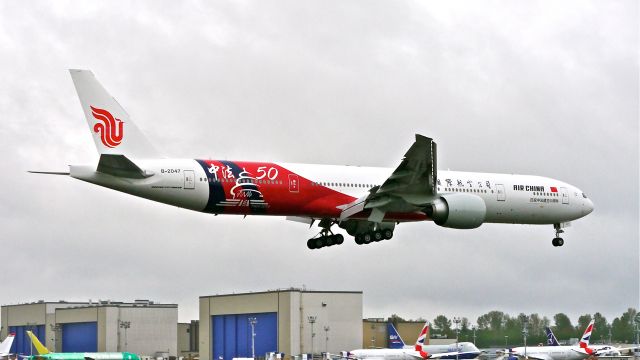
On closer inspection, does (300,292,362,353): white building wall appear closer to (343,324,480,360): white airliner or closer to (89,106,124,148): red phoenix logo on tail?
(343,324,480,360): white airliner

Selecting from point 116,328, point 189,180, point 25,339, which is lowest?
point 25,339

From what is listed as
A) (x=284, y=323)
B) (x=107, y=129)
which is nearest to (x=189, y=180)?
(x=107, y=129)

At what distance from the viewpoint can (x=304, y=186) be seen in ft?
158

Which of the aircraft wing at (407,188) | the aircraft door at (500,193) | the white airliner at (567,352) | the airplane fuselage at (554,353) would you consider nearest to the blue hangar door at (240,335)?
the white airliner at (567,352)

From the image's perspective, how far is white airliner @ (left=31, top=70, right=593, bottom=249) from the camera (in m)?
45.2

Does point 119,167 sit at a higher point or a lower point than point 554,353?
higher

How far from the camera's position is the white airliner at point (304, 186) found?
148ft

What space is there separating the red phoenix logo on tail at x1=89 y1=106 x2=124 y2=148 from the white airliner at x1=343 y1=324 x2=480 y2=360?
127 feet

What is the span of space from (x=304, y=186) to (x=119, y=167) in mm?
8982

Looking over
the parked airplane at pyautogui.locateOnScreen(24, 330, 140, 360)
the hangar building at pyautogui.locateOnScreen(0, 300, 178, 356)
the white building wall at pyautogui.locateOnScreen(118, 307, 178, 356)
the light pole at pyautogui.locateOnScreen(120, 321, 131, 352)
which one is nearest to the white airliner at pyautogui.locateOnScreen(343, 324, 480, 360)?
the parked airplane at pyautogui.locateOnScreen(24, 330, 140, 360)

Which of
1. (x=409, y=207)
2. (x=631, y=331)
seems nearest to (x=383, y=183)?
(x=409, y=207)

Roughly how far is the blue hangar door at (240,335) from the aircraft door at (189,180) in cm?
5540

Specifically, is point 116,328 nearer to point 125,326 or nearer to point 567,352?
point 125,326

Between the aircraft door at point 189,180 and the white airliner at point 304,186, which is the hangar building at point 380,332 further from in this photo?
the aircraft door at point 189,180
